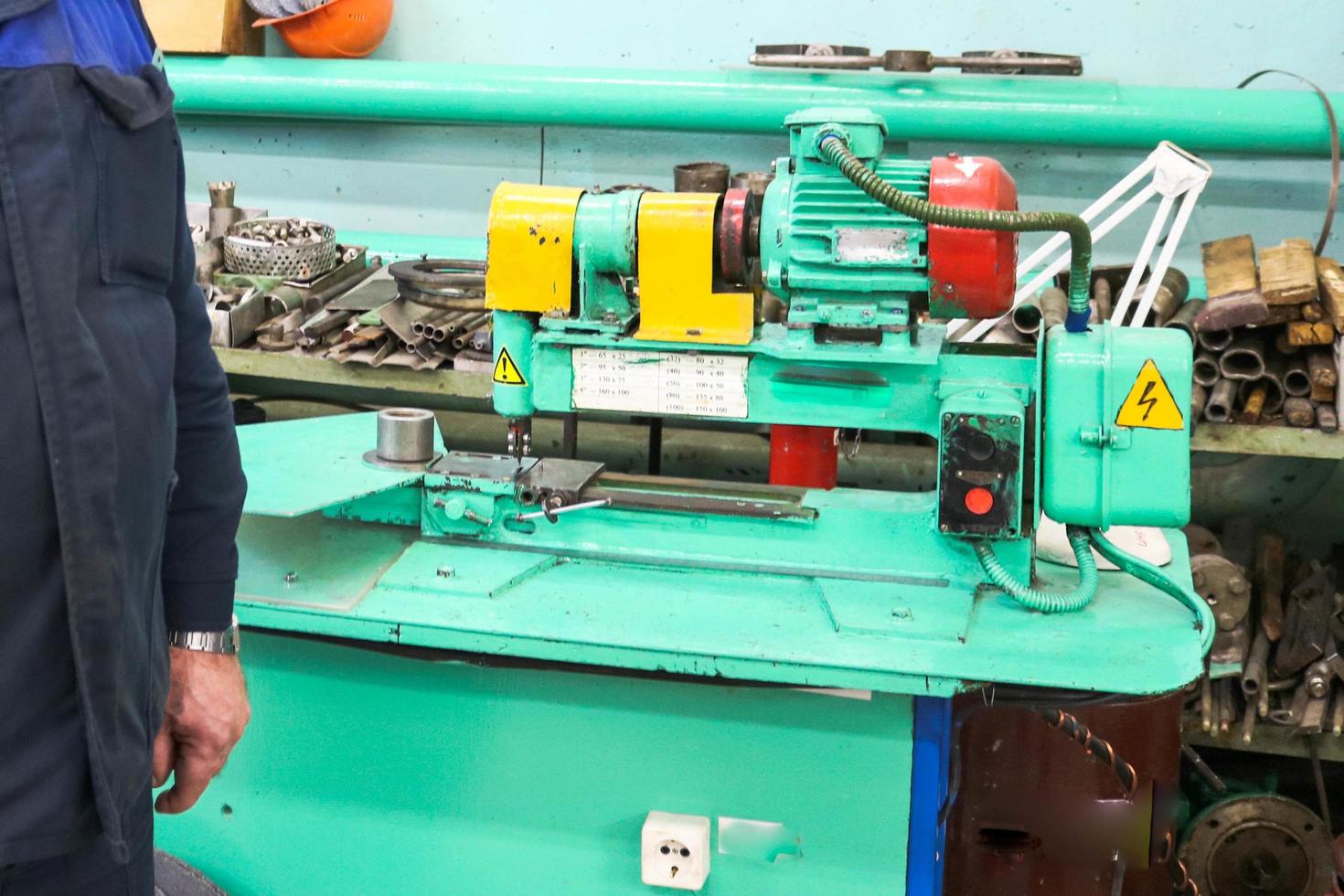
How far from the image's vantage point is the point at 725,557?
5.22ft

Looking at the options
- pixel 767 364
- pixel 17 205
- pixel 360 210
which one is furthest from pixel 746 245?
pixel 360 210

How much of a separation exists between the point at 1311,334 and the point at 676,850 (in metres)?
1.26

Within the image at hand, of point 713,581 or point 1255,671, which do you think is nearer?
point 713,581

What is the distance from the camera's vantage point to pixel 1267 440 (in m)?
2.06

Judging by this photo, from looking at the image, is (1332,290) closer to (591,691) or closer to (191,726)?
(591,691)

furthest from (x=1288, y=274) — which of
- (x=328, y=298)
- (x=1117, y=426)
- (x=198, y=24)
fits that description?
(x=198, y=24)

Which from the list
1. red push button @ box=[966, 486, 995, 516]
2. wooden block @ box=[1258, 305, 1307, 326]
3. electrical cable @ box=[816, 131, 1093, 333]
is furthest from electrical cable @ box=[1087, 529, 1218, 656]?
wooden block @ box=[1258, 305, 1307, 326]

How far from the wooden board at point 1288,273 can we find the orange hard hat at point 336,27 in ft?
5.68

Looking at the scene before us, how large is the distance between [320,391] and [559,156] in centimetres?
76

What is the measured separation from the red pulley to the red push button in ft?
0.88

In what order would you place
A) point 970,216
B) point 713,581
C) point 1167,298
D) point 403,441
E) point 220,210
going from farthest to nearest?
point 220,210 → point 1167,298 → point 403,441 → point 713,581 → point 970,216

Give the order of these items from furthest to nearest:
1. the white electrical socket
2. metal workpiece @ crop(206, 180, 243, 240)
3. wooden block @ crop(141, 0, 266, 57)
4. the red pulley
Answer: wooden block @ crop(141, 0, 266, 57), metal workpiece @ crop(206, 180, 243, 240), the red pulley, the white electrical socket

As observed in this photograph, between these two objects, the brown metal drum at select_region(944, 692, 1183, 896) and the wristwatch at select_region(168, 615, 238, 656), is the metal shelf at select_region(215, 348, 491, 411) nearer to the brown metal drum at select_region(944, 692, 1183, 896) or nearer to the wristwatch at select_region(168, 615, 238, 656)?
the brown metal drum at select_region(944, 692, 1183, 896)

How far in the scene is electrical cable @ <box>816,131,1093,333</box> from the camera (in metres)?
1.35
